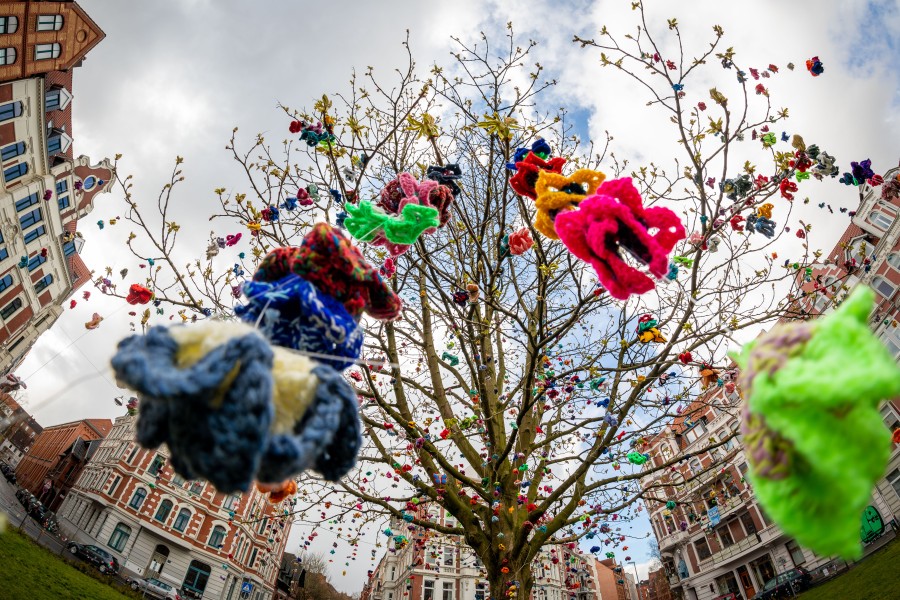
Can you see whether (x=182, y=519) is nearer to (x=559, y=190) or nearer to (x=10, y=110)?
(x=10, y=110)

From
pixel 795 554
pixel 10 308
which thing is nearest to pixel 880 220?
pixel 795 554

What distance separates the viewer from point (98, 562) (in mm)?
18953

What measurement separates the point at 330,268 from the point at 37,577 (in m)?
15.4

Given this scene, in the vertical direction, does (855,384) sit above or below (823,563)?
below

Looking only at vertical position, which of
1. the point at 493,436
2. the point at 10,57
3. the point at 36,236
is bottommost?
the point at 493,436

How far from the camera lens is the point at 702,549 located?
2641 centimetres

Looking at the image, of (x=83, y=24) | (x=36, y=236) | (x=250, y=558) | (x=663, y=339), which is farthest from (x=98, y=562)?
(x=663, y=339)

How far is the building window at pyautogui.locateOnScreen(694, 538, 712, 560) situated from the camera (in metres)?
26.0

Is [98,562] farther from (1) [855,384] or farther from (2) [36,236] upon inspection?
(1) [855,384]

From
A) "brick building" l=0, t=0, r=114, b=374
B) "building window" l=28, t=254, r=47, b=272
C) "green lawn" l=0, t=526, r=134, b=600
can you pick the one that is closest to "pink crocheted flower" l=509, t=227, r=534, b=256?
"green lawn" l=0, t=526, r=134, b=600

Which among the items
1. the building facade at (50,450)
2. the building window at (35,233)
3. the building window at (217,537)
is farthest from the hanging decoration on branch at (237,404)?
the building facade at (50,450)

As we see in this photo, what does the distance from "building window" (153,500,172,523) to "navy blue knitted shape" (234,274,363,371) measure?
29995 mm

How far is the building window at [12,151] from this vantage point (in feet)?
59.7

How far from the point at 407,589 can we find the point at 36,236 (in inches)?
1138
